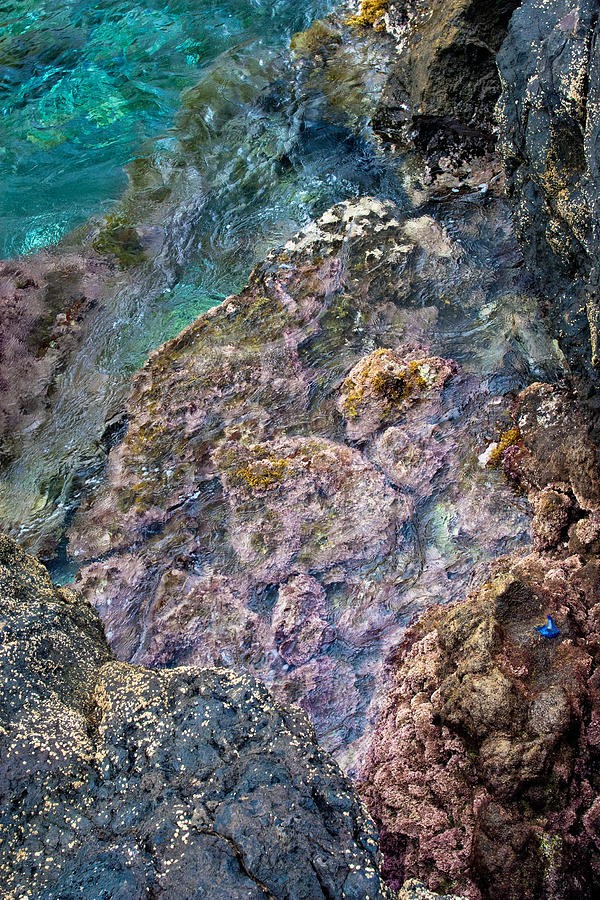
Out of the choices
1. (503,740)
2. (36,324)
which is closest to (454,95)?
(36,324)

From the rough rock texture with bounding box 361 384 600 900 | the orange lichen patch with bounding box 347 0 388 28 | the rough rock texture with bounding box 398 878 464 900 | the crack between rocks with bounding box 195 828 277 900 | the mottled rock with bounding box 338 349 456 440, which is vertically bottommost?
the rough rock texture with bounding box 361 384 600 900

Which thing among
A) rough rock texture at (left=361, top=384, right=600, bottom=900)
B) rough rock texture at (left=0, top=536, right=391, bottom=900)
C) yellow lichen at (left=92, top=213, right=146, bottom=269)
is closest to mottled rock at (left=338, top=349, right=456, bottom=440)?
rough rock texture at (left=361, top=384, right=600, bottom=900)

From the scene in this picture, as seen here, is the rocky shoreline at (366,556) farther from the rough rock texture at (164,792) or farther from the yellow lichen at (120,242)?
the yellow lichen at (120,242)

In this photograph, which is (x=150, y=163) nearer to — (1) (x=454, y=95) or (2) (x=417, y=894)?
(1) (x=454, y=95)

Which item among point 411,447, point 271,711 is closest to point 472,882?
point 271,711

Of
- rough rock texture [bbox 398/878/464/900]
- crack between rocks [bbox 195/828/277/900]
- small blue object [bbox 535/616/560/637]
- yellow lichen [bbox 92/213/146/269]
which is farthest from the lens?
yellow lichen [bbox 92/213/146/269]

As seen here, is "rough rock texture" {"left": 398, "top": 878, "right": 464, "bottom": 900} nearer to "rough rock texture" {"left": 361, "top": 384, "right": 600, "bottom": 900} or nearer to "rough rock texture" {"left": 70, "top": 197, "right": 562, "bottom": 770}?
"rough rock texture" {"left": 361, "top": 384, "right": 600, "bottom": 900}

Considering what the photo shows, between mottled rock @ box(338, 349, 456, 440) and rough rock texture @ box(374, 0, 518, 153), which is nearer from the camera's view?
mottled rock @ box(338, 349, 456, 440)

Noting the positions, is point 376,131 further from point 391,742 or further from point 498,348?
point 391,742
